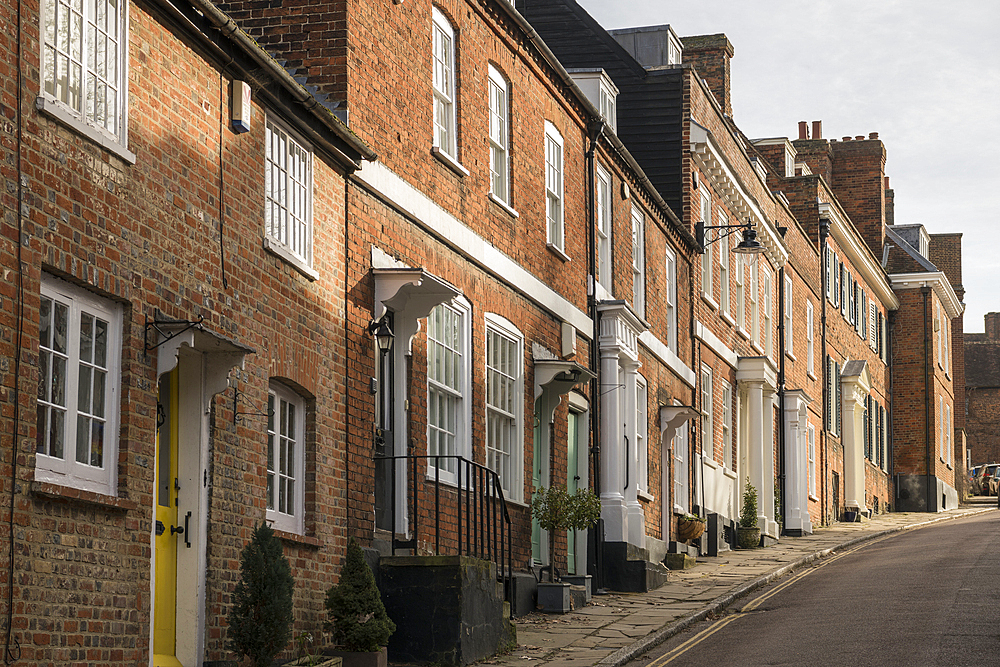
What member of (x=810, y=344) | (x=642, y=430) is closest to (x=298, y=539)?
(x=642, y=430)

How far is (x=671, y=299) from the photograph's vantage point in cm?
2517

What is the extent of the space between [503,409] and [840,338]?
1075 inches

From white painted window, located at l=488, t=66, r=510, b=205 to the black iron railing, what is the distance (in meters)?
3.69

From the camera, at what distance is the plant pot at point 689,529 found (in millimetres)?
24609

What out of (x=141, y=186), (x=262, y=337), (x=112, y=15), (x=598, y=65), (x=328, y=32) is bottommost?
(x=262, y=337)

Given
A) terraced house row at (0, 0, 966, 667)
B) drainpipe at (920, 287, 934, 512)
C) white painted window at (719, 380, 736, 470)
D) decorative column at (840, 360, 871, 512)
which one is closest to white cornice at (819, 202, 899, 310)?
drainpipe at (920, 287, 934, 512)

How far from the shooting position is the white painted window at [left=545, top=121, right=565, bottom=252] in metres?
18.8

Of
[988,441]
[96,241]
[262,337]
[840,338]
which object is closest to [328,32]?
[262,337]

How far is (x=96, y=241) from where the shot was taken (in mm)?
8531

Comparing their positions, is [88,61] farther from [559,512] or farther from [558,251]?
[558,251]

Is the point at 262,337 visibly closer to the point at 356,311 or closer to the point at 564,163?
the point at 356,311

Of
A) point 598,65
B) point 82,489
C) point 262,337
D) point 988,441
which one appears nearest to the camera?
point 82,489

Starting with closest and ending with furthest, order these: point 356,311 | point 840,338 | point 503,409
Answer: point 356,311
point 503,409
point 840,338

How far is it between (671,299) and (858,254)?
67.0ft
